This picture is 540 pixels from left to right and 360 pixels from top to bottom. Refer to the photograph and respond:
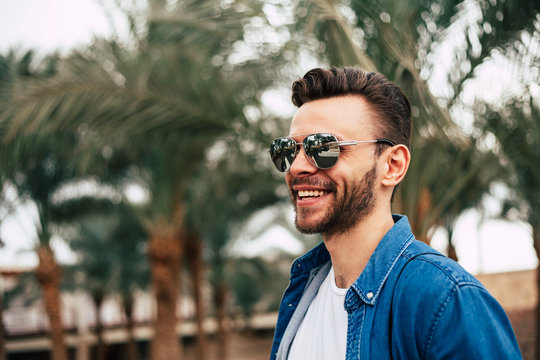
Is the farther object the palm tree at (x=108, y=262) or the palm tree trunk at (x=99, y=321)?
Answer: the palm tree trunk at (x=99, y=321)

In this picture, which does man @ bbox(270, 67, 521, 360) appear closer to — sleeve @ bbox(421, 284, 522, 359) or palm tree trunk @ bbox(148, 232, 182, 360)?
sleeve @ bbox(421, 284, 522, 359)

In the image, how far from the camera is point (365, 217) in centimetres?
180

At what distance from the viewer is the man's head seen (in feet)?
5.89

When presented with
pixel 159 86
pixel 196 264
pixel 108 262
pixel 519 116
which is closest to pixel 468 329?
pixel 519 116

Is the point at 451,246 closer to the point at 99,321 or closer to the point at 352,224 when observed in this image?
the point at 352,224

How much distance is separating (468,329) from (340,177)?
717 millimetres

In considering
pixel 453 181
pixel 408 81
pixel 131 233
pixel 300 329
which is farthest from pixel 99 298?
pixel 300 329

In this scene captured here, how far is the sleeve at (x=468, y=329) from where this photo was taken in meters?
1.24

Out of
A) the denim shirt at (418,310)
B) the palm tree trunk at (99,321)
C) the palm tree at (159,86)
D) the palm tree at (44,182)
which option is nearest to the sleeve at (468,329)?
the denim shirt at (418,310)

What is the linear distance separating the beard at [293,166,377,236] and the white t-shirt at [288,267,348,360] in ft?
0.76

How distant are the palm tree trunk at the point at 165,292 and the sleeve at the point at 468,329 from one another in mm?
9063

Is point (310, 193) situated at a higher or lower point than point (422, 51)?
lower

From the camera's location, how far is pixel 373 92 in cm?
184

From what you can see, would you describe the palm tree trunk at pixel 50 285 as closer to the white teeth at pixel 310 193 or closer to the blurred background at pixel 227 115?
the blurred background at pixel 227 115
